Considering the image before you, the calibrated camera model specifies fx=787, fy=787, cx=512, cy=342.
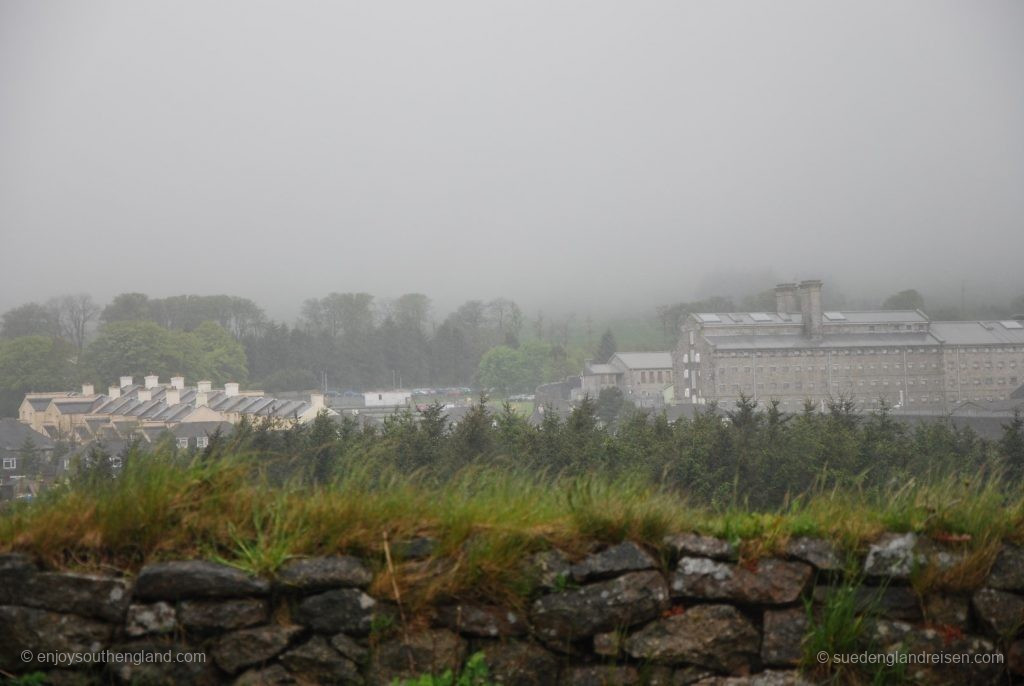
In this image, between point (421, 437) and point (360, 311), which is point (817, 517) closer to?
point (421, 437)

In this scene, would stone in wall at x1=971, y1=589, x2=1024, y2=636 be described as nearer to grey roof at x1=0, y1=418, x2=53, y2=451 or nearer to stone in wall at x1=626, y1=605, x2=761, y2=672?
stone in wall at x1=626, y1=605, x2=761, y2=672

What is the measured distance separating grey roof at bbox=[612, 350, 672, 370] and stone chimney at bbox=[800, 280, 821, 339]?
656cm

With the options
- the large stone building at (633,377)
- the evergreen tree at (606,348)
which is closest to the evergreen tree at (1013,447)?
the large stone building at (633,377)

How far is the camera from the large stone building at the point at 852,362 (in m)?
32.9

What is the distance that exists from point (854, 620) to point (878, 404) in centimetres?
3188

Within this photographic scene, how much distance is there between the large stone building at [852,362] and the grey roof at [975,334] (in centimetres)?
6

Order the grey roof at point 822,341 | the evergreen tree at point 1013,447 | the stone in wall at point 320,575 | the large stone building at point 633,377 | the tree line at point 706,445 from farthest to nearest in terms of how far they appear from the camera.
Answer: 1. the large stone building at point 633,377
2. the grey roof at point 822,341
3. the evergreen tree at point 1013,447
4. the tree line at point 706,445
5. the stone in wall at point 320,575

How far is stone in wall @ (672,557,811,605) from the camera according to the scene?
3416mm

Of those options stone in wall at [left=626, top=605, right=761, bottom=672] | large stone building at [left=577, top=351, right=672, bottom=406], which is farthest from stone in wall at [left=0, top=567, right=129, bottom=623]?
large stone building at [left=577, top=351, right=672, bottom=406]

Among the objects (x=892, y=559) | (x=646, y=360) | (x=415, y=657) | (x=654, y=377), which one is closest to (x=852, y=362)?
(x=654, y=377)

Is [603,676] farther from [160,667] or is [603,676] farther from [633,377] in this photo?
[633,377]

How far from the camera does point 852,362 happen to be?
33281 mm

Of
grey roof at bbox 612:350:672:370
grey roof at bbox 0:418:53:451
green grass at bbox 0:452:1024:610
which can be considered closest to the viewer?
green grass at bbox 0:452:1024:610

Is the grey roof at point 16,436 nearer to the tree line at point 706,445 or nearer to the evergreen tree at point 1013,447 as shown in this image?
the tree line at point 706,445
